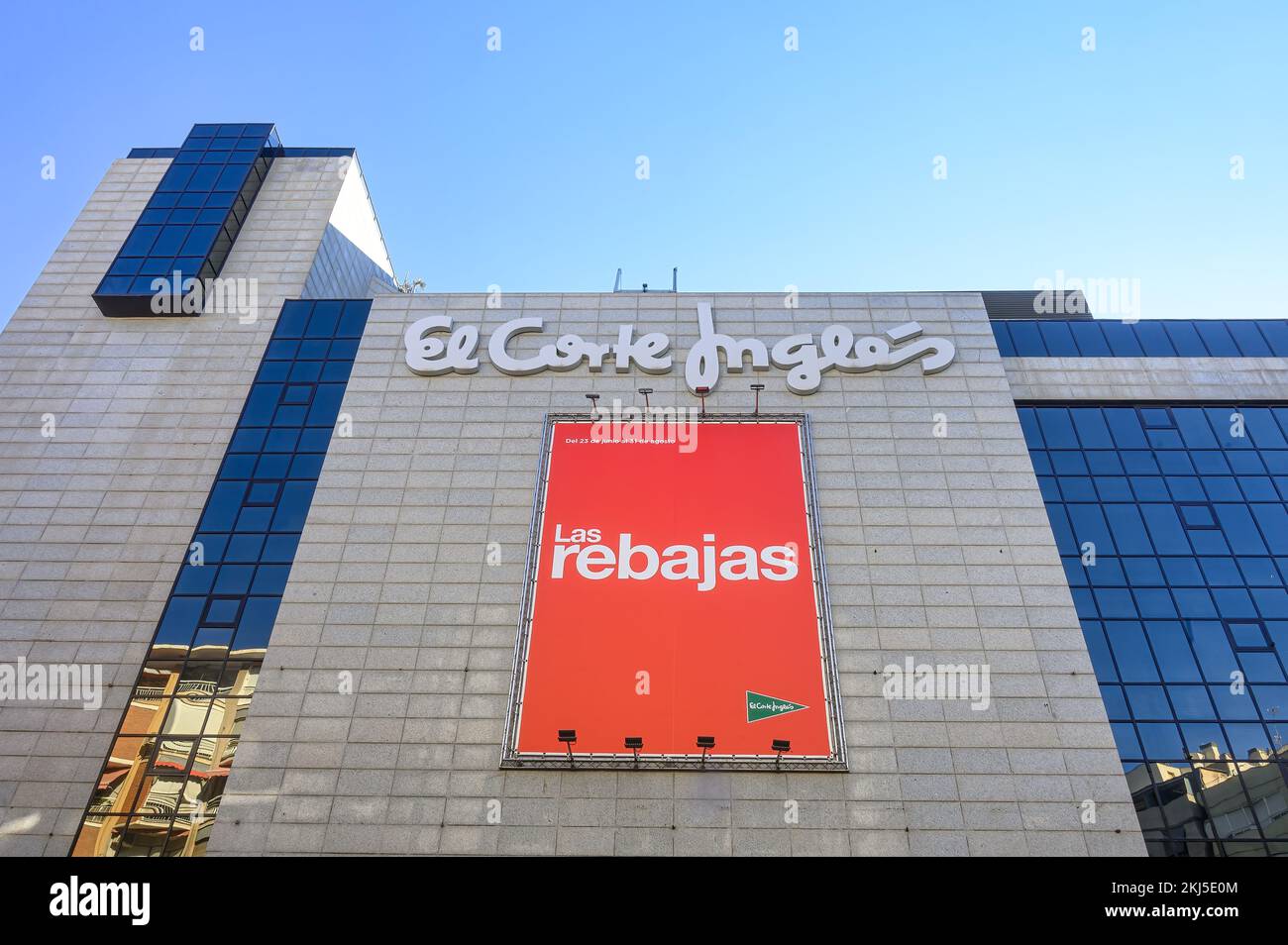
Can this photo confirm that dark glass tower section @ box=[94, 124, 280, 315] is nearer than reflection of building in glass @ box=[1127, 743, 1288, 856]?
No

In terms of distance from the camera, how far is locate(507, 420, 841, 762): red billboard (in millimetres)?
24938

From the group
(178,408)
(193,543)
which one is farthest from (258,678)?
(178,408)

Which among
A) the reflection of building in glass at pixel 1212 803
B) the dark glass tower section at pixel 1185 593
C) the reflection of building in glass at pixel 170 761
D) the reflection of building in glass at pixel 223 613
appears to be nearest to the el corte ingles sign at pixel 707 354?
the reflection of building in glass at pixel 223 613

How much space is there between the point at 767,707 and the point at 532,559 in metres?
9.74

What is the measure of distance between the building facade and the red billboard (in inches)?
19.9

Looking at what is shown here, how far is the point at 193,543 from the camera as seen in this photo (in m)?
29.8

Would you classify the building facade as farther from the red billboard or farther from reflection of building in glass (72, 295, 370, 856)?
the red billboard

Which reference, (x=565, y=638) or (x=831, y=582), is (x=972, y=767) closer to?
(x=831, y=582)

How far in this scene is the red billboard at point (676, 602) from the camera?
2494cm

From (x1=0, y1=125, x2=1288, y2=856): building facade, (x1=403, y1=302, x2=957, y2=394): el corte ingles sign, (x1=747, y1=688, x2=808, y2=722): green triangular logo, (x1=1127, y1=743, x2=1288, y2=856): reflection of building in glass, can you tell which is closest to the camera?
(x1=0, y1=125, x2=1288, y2=856): building facade

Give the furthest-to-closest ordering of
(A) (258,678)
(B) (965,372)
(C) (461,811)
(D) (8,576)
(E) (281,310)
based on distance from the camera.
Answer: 1. (E) (281,310)
2. (B) (965,372)
3. (D) (8,576)
4. (A) (258,678)
5. (C) (461,811)

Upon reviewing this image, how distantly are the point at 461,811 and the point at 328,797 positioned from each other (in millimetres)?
4096

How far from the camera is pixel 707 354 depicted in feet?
111

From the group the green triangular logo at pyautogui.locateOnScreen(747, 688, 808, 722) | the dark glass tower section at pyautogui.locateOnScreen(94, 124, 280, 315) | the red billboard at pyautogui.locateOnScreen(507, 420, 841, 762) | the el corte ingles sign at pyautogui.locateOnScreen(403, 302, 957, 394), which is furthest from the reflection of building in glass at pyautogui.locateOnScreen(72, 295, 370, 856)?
the green triangular logo at pyautogui.locateOnScreen(747, 688, 808, 722)
